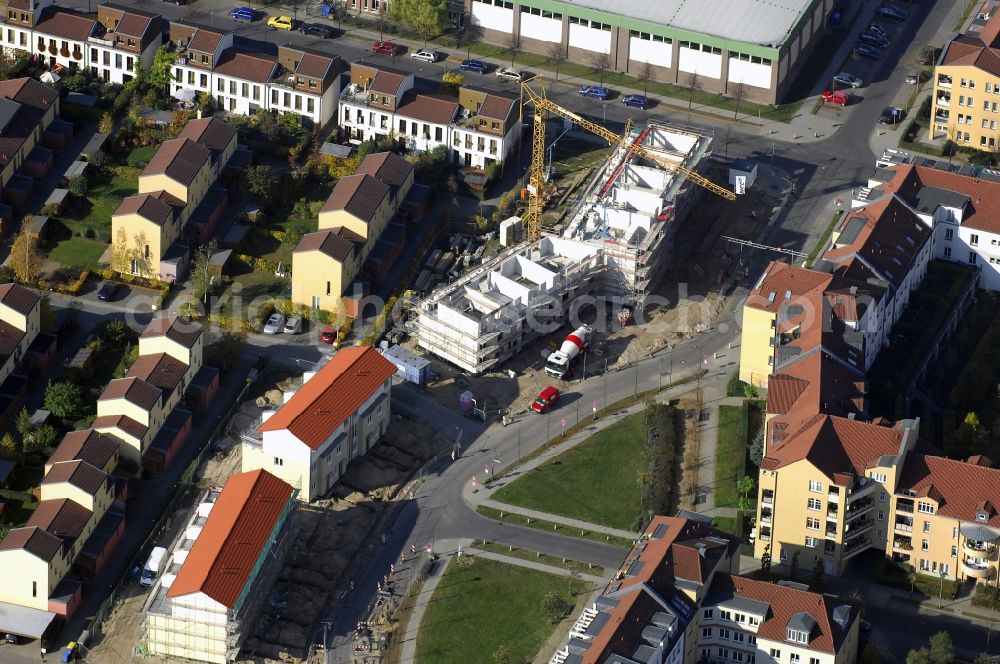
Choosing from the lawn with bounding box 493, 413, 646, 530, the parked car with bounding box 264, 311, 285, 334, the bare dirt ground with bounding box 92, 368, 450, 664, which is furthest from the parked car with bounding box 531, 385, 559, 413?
the parked car with bounding box 264, 311, 285, 334

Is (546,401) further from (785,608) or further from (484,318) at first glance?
(785,608)

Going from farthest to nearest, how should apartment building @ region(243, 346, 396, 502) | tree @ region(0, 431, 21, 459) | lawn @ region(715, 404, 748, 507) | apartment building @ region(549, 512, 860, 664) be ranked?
lawn @ region(715, 404, 748, 507) → tree @ region(0, 431, 21, 459) → apartment building @ region(243, 346, 396, 502) → apartment building @ region(549, 512, 860, 664)

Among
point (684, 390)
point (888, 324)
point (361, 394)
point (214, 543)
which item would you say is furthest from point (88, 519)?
point (888, 324)

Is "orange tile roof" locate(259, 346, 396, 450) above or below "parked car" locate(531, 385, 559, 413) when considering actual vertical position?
below

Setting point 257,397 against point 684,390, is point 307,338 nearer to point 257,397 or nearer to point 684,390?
A: point 257,397

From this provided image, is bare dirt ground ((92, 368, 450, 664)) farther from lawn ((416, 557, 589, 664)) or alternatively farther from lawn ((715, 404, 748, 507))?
lawn ((715, 404, 748, 507))
